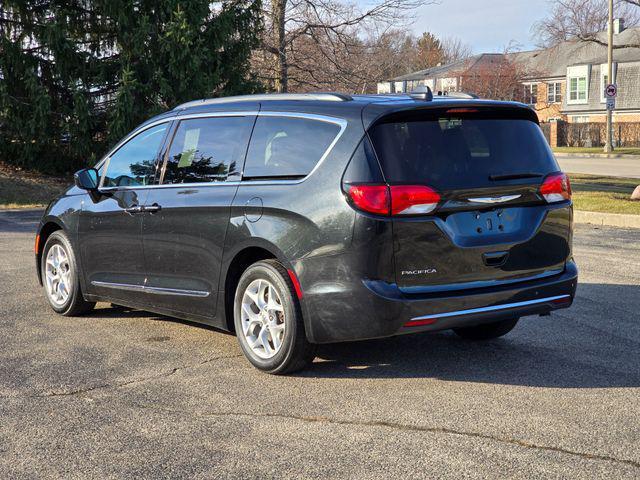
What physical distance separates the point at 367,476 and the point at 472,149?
2408 millimetres

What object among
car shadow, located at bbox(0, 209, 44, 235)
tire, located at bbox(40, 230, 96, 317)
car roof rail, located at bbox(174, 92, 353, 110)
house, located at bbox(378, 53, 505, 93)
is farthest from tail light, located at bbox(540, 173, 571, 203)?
house, located at bbox(378, 53, 505, 93)

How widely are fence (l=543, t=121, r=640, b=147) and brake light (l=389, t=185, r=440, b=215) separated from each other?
5424cm

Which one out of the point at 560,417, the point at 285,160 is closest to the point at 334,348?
the point at 285,160

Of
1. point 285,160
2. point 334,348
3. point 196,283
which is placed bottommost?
point 334,348

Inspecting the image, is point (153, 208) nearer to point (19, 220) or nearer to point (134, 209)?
point (134, 209)

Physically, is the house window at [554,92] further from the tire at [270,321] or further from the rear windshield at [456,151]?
the tire at [270,321]

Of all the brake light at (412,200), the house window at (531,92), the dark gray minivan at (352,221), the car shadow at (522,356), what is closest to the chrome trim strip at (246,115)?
the dark gray minivan at (352,221)

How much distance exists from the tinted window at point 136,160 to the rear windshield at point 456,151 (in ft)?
7.47

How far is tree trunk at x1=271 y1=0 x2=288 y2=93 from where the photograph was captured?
25.1 metres

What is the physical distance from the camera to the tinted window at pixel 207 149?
6133 millimetres

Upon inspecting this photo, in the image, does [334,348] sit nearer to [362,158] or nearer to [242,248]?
[242,248]

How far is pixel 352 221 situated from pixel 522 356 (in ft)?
5.84

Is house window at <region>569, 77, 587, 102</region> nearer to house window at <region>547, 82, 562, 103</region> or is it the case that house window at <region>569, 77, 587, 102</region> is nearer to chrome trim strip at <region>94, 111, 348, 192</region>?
house window at <region>547, 82, 562, 103</region>

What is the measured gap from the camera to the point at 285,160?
5723mm
